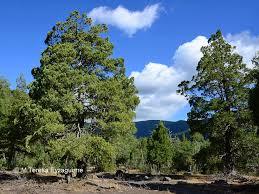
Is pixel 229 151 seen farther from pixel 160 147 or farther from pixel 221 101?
pixel 160 147

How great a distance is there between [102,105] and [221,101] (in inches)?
533

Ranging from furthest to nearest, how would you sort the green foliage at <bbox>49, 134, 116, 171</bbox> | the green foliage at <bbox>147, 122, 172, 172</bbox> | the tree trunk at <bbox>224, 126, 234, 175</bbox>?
the green foliage at <bbox>147, 122, 172, 172</bbox>, the tree trunk at <bbox>224, 126, 234, 175</bbox>, the green foliage at <bbox>49, 134, 116, 171</bbox>

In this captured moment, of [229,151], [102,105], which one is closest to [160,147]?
[229,151]

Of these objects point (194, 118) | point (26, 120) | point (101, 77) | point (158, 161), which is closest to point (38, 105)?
point (26, 120)

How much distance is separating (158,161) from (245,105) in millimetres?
34614

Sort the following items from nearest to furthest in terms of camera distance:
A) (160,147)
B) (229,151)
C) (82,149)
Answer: (82,149)
(229,151)
(160,147)

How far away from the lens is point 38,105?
1239 inches

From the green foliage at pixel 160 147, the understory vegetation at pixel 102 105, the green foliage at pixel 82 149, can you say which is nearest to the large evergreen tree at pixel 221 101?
the understory vegetation at pixel 102 105

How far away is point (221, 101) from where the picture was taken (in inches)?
1649

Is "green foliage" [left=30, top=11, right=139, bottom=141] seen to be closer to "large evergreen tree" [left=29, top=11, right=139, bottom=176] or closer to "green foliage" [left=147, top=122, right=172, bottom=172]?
"large evergreen tree" [left=29, top=11, right=139, bottom=176]

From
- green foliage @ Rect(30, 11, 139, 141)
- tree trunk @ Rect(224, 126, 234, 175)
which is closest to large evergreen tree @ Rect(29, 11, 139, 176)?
green foliage @ Rect(30, 11, 139, 141)

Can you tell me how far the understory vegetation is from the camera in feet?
103

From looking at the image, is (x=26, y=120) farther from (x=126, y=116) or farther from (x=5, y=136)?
(x=5, y=136)

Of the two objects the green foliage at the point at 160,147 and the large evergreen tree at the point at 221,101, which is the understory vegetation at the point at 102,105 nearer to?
the large evergreen tree at the point at 221,101
